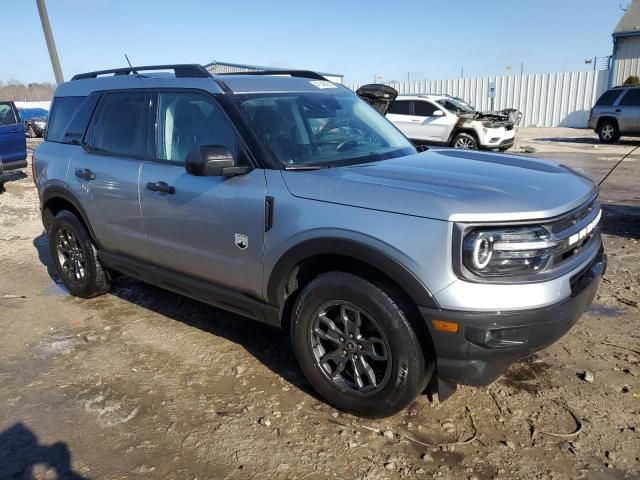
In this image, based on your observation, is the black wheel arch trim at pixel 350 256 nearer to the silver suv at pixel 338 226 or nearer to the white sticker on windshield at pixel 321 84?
the silver suv at pixel 338 226

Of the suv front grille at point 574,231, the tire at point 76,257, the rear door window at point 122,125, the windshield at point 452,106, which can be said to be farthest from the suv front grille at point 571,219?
the windshield at point 452,106

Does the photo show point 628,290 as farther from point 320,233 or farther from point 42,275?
point 42,275

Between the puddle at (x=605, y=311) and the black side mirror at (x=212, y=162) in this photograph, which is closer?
the black side mirror at (x=212, y=162)

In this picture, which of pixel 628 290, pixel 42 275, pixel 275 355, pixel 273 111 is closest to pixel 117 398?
pixel 275 355

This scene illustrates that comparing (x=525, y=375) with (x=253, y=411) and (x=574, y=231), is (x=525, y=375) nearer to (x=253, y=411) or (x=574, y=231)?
(x=574, y=231)

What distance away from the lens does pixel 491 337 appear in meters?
2.54

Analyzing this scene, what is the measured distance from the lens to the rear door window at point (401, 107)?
50.6ft

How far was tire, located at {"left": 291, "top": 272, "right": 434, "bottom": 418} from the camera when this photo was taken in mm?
2764

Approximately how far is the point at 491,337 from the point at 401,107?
1372 cm

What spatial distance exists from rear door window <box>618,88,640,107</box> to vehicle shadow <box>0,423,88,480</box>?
62.0ft

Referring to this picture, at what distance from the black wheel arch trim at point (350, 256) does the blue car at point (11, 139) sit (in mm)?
11020

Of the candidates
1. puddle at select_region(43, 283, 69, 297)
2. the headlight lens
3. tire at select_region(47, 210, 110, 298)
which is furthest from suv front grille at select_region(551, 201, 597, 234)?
puddle at select_region(43, 283, 69, 297)

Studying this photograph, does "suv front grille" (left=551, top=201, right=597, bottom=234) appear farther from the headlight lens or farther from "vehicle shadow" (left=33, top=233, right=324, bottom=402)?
"vehicle shadow" (left=33, top=233, right=324, bottom=402)

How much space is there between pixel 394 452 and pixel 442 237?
1.15 meters
